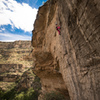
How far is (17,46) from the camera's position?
104 m

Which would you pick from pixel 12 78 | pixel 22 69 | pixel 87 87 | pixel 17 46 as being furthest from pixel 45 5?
pixel 17 46

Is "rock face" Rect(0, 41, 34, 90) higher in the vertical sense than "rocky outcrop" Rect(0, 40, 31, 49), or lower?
lower

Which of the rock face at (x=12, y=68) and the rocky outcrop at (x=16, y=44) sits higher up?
the rocky outcrop at (x=16, y=44)

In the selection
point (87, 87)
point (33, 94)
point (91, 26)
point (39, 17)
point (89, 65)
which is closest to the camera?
point (91, 26)

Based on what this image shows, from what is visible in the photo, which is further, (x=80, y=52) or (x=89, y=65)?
(x=80, y=52)

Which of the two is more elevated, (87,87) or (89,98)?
(87,87)

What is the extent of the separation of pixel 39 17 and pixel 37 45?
5.29 meters

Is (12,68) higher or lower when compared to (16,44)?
lower

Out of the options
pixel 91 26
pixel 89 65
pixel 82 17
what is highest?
pixel 82 17

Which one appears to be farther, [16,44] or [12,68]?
[16,44]

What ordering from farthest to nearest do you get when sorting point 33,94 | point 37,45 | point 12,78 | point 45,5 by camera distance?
point 12,78 < point 33,94 < point 37,45 < point 45,5

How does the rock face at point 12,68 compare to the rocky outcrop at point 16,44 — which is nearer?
the rock face at point 12,68

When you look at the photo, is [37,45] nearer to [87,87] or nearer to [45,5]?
[45,5]

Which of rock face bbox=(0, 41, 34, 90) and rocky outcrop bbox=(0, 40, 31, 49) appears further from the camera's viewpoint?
rocky outcrop bbox=(0, 40, 31, 49)
